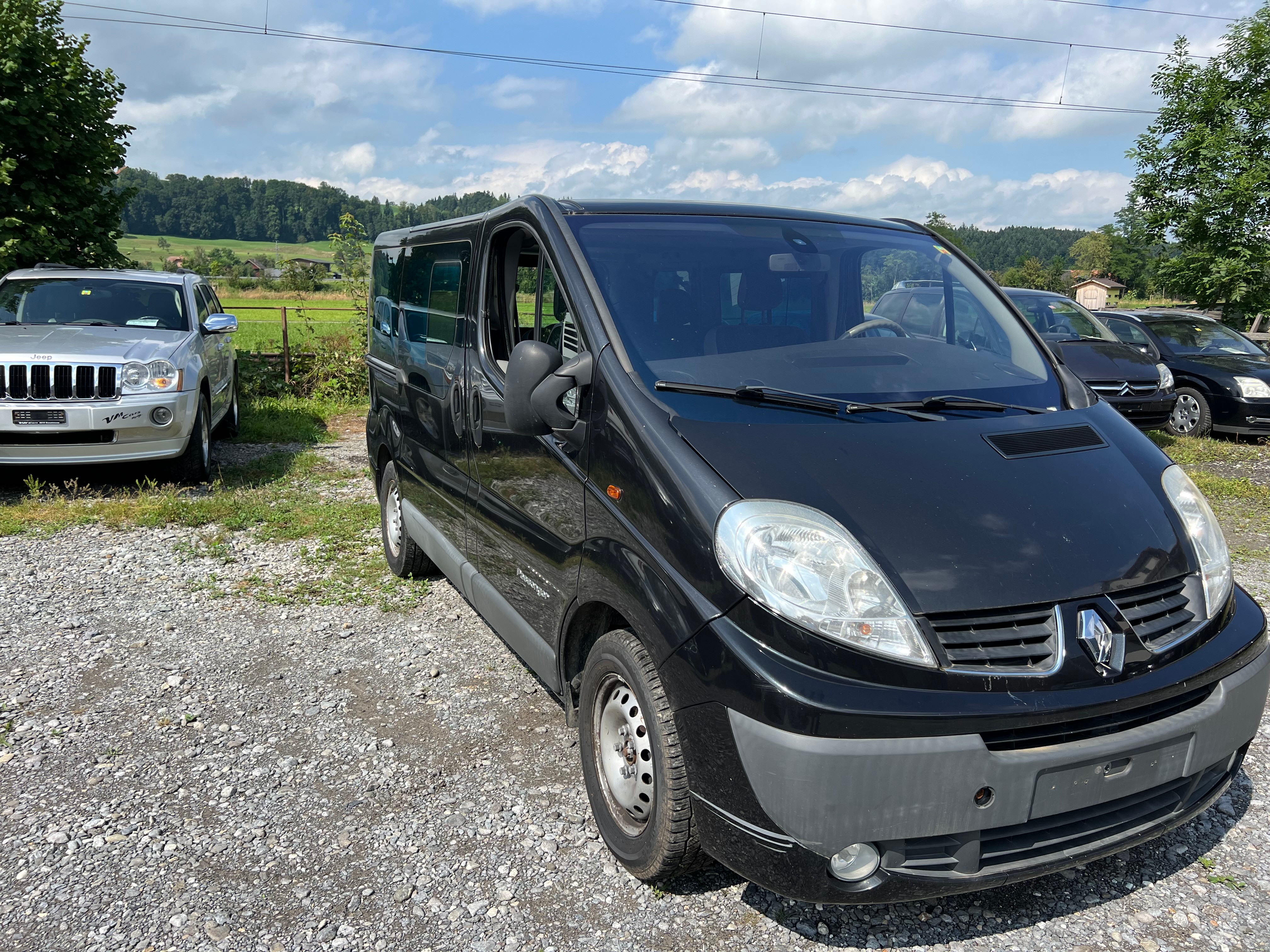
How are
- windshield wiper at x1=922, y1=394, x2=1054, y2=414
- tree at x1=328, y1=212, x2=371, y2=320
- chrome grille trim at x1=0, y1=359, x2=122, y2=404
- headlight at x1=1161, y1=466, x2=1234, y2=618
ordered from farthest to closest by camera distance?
tree at x1=328, y1=212, x2=371, y2=320, chrome grille trim at x1=0, y1=359, x2=122, y2=404, windshield wiper at x1=922, y1=394, x2=1054, y2=414, headlight at x1=1161, y1=466, x2=1234, y2=618

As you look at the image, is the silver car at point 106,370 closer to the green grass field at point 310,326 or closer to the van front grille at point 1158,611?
the green grass field at point 310,326

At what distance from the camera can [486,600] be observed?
12.8 ft

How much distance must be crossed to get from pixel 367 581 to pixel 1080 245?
142 metres

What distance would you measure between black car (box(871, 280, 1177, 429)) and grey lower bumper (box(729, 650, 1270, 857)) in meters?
8.27

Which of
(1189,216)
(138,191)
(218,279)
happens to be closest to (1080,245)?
(218,279)

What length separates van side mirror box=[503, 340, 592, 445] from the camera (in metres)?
2.89

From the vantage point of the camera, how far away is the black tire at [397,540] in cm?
551

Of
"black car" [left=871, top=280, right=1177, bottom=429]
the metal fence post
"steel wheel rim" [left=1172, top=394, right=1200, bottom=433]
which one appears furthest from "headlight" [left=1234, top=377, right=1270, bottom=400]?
the metal fence post

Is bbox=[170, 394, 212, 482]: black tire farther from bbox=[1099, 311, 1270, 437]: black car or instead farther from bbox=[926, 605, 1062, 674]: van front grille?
bbox=[1099, 311, 1270, 437]: black car

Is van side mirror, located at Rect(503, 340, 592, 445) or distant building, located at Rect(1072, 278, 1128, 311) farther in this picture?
distant building, located at Rect(1072, 278, 1128, 311)

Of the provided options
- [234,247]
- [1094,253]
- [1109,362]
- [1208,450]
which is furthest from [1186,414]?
[1094,253]

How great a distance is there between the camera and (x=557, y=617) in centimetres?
314

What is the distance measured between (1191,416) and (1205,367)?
0.63 metres

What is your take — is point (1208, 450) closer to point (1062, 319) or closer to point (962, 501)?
point (1062, 319)
